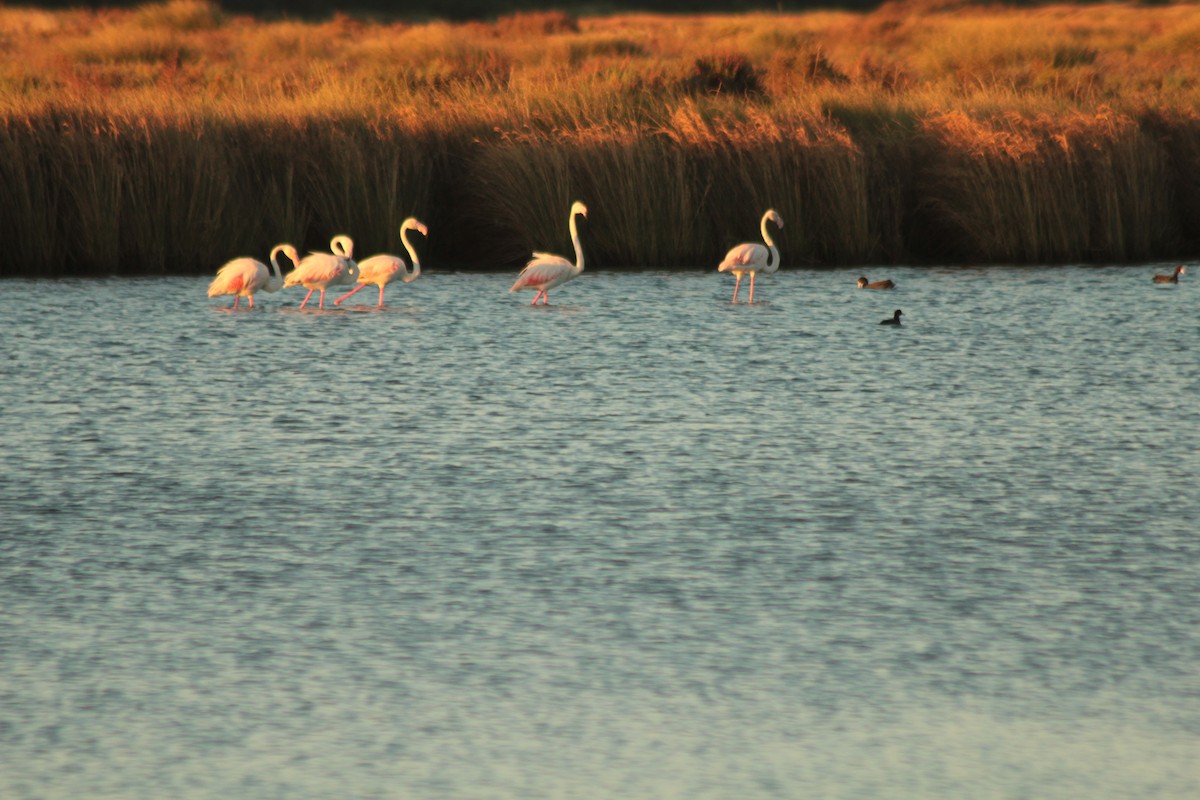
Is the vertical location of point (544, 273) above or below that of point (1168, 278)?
above

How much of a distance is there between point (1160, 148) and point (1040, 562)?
1369 centimetres

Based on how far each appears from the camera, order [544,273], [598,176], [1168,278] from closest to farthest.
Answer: [544,273]
[1168,278]
[598,176]

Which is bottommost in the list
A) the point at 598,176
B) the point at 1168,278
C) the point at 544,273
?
the point at 1168,278

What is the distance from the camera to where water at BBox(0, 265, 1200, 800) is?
4.68m

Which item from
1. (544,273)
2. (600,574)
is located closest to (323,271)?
(544,273)

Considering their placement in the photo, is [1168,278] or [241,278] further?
[1168,278]

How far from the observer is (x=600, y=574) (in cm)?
645

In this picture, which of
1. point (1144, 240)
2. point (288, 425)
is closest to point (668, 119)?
point (1144, 240)

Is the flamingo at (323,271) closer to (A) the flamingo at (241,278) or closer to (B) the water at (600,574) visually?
(A) the flamingo at (241,278)

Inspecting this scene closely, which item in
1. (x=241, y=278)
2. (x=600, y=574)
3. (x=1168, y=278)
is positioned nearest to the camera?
(x=600, y=574)

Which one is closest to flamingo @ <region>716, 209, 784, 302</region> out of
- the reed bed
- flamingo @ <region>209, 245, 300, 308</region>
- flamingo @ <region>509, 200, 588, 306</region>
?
Result: flamingo @ <region>509, 200, 588, 306</region>

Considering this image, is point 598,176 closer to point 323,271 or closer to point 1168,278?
point 323,271

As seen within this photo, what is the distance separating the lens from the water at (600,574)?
15.3ft

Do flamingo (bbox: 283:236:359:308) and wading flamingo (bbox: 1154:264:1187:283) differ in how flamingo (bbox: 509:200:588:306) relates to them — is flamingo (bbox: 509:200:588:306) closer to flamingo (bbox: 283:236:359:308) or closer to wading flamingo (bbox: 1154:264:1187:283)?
flamingo (bbox: 283:236:359:308)
